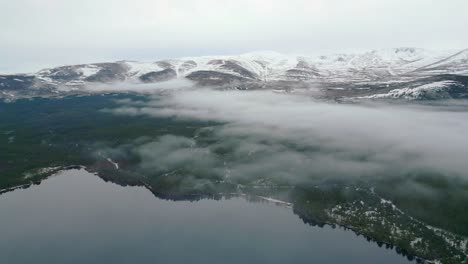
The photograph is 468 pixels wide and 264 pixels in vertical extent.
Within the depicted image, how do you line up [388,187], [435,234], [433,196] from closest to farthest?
[435,234], [433,196], [388,187]

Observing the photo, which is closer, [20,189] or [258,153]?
[20,189]

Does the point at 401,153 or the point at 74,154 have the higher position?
the point at 401,153

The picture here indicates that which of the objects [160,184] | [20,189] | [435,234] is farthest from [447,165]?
[20,189]

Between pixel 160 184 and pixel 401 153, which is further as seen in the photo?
pixel 401 153

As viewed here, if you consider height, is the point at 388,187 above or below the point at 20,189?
above

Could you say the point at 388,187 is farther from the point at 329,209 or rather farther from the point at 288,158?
the point at 288,158

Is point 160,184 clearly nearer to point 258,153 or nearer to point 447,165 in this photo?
point 258,153

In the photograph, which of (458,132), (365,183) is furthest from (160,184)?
(458,132)

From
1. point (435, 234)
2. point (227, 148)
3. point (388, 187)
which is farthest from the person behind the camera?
point (227, 148)

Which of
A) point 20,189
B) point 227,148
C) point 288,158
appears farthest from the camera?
point 227,148
